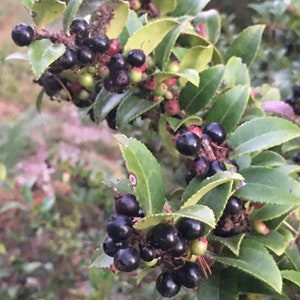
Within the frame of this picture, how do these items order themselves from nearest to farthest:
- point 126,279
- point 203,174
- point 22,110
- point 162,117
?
point 203,174
point 162,117
point 126,279
point 22,110

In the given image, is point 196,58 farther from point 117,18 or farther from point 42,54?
point 42,54

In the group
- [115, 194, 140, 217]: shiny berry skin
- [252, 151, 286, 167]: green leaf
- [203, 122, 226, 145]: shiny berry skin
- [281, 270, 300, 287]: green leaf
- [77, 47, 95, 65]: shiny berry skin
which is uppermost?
[77, 47, 95, 65]: shiny berry skin

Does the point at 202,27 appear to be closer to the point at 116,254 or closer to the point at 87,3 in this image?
the point at 87,3

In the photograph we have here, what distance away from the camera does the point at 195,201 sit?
0.82m

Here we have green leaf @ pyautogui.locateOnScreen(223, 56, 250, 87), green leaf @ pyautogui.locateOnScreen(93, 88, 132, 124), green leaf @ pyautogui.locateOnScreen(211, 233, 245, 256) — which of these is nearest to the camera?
green leaf @ pyautogui.locateOnScreen(211, 233, 245, 256)

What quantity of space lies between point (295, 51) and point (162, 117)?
3.36 feet

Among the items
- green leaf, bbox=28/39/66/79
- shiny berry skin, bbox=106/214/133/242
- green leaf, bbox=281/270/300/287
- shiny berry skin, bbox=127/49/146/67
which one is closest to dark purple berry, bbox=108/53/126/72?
shiny berry skin, bbox=127/49/146/67

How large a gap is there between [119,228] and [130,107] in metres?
0.37

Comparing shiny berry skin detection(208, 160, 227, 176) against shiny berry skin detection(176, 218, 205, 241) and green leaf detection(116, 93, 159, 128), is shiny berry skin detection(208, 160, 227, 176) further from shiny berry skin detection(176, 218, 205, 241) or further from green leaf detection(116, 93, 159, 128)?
green leaf detection(116, 93, 159, 128)

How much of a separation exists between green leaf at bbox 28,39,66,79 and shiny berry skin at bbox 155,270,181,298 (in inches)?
14.1

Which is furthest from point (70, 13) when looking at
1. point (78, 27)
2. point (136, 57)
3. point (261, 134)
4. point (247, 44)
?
point (247, 44)

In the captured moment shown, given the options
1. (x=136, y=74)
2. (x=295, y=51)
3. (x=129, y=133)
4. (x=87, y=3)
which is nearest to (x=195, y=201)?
(x=136, y=74)

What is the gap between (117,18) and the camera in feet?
3.39

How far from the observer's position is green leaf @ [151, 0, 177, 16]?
4.07 ft
